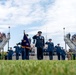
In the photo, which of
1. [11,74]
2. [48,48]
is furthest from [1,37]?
[11,74]

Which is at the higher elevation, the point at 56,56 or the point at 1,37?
the point at 1,37

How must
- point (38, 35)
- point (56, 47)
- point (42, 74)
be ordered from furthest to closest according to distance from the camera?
point (56, 47), point (38, 35), point (42, 74)

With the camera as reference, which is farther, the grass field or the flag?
the flag

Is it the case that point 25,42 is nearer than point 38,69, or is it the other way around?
point 38,69

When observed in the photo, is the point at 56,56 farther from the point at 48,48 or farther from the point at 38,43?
the point at 38,43

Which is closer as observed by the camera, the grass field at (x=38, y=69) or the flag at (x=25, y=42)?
the grass field at (x=38, y=69)

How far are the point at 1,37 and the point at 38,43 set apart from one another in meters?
12.2

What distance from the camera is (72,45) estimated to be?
96.2 feet

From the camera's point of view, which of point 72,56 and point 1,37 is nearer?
point 72,56

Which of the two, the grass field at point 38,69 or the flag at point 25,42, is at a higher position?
the flag at point 25,42

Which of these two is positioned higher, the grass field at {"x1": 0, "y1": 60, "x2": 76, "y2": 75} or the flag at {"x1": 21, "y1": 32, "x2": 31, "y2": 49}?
the flag at {"x1": 21, "y1": 32, "x2": 31, "y2": 49}

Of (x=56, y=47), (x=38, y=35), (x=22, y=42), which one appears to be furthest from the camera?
(x=56, y=47)

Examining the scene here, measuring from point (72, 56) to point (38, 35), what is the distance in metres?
10.8

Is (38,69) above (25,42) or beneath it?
beneath
